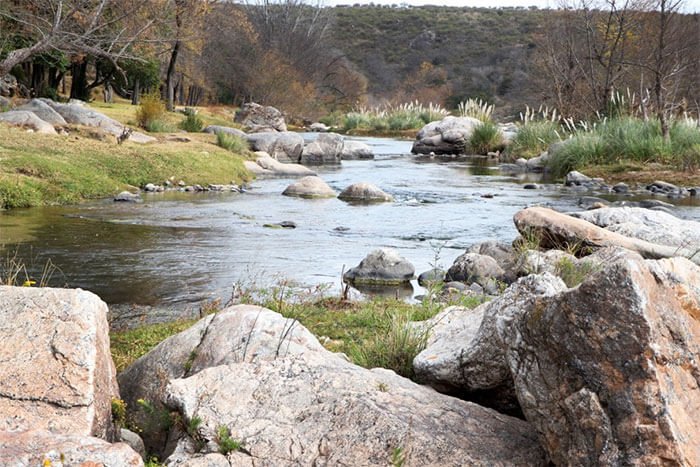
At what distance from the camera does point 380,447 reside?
314 cm

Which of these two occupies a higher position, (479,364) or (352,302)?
(479,364)

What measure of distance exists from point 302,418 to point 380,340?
1524 mm

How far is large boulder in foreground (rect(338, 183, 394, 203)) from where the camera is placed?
1611 centimetres

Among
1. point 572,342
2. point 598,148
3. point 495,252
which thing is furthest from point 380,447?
point 598,148

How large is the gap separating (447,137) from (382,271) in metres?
22.5

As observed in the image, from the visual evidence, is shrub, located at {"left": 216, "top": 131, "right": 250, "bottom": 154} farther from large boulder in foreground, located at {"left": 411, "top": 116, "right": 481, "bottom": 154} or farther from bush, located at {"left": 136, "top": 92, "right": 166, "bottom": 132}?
large boulder in foreground, located at {"left": 411, "top": 116, "right": 481, "bottom": 154}

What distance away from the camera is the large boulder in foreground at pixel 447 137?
30.6 m

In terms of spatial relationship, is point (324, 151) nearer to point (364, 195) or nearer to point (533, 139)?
point (533, 139)

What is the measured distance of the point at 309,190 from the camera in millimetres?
16688

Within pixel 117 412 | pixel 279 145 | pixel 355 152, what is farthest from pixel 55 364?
pixel 355 152

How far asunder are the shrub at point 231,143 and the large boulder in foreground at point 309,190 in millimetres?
6619

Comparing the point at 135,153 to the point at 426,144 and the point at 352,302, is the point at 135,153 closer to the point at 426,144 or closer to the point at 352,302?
the point at 352,302

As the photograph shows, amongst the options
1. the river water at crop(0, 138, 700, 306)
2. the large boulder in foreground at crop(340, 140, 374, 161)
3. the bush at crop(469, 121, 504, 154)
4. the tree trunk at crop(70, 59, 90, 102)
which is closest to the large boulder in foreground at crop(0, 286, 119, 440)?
the river water at crop(0, 138, 700, 306)

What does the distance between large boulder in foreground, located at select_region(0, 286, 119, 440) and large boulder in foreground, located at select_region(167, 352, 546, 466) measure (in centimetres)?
35
